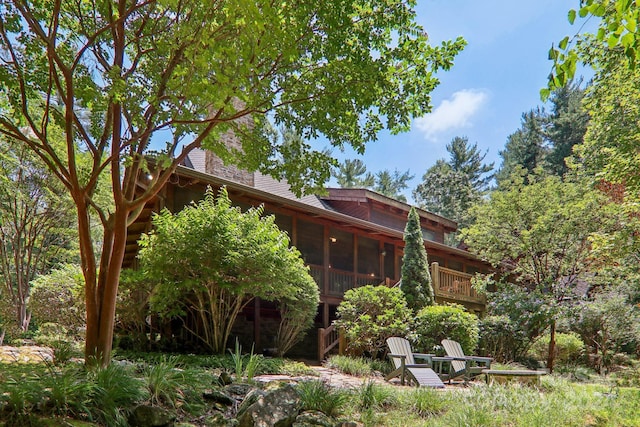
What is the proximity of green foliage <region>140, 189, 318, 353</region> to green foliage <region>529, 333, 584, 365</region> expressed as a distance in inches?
430

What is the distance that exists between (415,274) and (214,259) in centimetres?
714

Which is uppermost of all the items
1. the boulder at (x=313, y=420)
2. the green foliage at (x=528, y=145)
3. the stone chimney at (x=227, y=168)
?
the green foliage at (x=528, y=145)

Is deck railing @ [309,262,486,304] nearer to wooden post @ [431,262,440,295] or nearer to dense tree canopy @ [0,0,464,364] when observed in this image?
wooden post @ [431,262,440,295]

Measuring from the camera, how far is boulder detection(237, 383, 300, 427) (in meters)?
5.00

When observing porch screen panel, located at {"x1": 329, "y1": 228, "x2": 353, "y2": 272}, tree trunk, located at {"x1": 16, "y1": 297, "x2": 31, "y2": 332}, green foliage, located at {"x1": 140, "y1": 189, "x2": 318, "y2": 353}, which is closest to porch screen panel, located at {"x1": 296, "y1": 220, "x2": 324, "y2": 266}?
porch screen panel, located at {"x1": 329, "y1": 228, "x2": 353, "y2": 272}

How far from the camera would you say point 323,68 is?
670 cm

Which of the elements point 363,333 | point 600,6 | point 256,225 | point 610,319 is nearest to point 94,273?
point 256,225

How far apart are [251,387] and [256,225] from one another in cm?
382

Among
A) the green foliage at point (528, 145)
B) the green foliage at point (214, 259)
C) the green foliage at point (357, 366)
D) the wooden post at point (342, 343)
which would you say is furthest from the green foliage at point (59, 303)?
the green foliage at point (528, 145)

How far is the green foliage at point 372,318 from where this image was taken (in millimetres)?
11445

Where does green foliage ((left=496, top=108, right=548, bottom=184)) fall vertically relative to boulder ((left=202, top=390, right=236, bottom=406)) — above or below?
above

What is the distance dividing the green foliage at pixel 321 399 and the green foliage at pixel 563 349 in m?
12.3

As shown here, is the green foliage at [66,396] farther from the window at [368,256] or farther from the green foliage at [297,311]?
the window at [368,256]

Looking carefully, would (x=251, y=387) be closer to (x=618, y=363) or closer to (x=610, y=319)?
(x=610, y=319)
